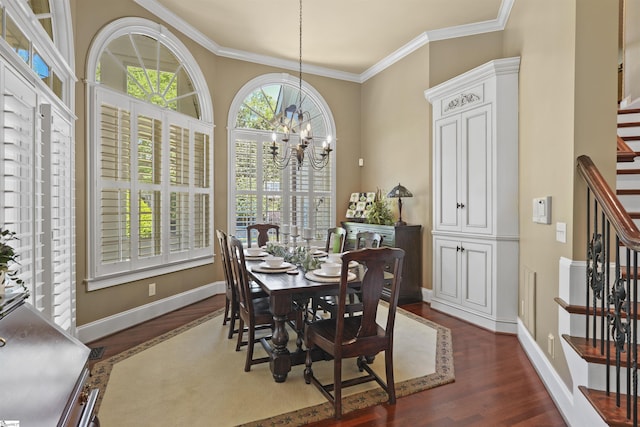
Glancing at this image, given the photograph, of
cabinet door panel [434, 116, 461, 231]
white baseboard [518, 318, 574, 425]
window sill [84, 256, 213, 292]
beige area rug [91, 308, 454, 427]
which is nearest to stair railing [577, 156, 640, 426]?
white baseboard [518, 318, 574, 425]

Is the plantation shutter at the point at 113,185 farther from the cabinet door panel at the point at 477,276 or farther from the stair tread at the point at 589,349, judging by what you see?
the stair tread at the point at 589,349

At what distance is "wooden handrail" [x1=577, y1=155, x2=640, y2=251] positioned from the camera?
166 cm

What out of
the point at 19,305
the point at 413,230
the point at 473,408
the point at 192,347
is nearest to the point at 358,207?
the point at 413,230

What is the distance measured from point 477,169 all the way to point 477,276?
117cm

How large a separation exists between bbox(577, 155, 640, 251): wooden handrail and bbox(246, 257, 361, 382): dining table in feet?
4.83

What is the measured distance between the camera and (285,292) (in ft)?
7.90

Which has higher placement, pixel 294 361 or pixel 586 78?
pixel 586 78

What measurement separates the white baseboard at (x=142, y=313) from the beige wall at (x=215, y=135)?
0.06 meters

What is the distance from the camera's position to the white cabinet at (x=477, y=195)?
12.0ft

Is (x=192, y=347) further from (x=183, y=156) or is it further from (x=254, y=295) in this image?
(x=183, y=156)

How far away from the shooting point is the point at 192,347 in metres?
3.24

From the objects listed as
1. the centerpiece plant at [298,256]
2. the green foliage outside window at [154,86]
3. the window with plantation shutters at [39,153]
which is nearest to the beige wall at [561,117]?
the centerpiece plant at [298,256]

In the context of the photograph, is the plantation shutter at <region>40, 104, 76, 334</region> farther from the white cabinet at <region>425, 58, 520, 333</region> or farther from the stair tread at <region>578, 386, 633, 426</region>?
the white cabinet at <region>425, 58, 520, 333</region>

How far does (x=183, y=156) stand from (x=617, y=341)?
14.6ft
